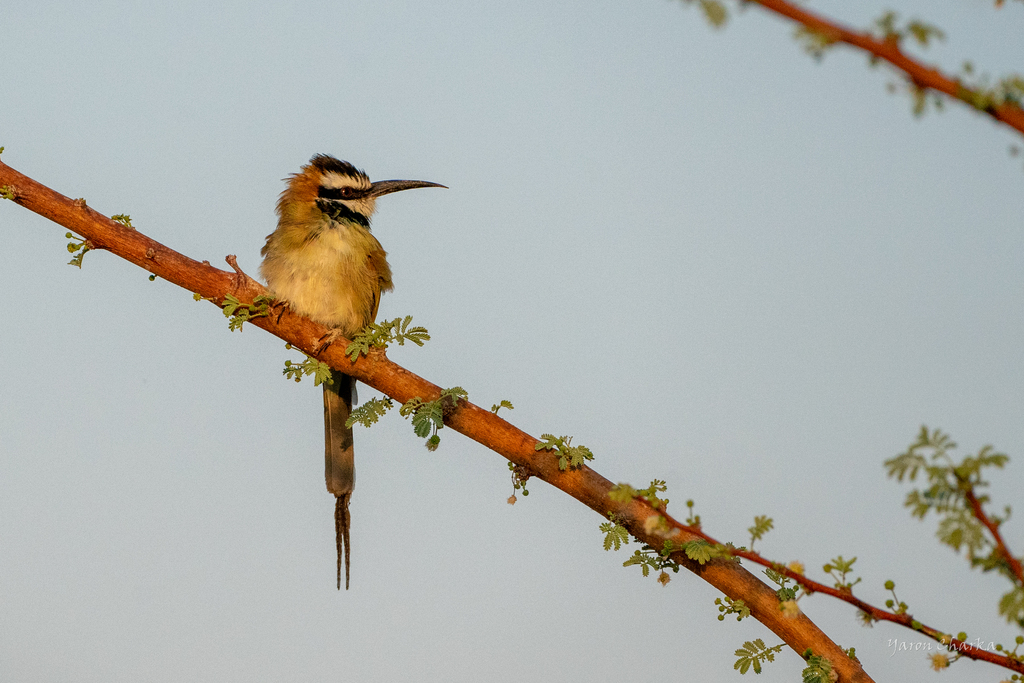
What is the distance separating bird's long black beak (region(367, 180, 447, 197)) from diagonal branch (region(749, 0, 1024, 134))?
3198mm

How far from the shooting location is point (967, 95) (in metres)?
1.25

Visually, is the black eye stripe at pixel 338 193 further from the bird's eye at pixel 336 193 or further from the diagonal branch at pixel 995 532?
the diagonal branch at pixel 995 532

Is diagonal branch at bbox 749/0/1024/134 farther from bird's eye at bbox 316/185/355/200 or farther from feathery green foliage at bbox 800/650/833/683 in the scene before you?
bird's eye at bbox 316/185/355/200

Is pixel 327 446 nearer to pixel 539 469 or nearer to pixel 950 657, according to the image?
pixel 539 469

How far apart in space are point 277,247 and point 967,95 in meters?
3.16

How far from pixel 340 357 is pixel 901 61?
2.22 meters

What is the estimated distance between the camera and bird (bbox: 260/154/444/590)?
3.74 meters

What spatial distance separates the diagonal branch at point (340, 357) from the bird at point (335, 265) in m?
0.36

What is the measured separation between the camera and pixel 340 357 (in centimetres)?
315

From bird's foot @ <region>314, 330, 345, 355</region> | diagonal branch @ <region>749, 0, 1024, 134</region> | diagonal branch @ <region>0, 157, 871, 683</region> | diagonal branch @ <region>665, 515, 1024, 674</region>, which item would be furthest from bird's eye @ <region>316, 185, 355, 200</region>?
diagonal branch @ <region>749, 0, 1024, 134</region>

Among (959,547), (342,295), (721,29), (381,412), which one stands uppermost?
(342,295)

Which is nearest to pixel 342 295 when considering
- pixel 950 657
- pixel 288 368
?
pixel 288 368

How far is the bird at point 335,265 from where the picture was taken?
3738 mm

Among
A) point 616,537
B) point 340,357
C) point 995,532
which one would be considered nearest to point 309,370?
point 340,357
